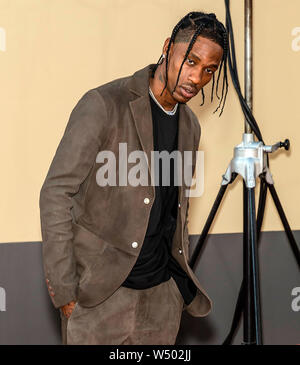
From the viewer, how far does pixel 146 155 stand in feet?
5.01

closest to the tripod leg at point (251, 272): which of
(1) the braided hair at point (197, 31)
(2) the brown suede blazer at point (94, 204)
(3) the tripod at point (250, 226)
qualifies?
(3) the tripod at point (250, 226)

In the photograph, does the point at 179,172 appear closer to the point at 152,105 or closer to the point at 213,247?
the point at 152,105

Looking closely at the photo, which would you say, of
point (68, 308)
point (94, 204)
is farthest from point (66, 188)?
point (68, 308)

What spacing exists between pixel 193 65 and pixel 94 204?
519 mm

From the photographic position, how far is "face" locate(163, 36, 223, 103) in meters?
1.49

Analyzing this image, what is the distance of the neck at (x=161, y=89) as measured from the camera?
1.58 m

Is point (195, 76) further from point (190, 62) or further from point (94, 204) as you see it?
point (94, 204)

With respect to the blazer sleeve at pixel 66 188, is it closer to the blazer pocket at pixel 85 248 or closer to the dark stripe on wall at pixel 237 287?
the blazer pocket at pixel 85 248

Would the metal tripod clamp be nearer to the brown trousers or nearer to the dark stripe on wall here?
the brown trousers

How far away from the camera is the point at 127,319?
158 centimetres

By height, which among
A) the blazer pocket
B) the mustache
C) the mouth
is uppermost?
the mustache

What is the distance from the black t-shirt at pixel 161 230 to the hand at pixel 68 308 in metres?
0.17

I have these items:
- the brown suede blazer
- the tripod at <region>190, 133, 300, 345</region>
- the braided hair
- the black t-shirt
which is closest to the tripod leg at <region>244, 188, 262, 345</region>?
the tripod at <region>190, 133, 300, 345</region>
